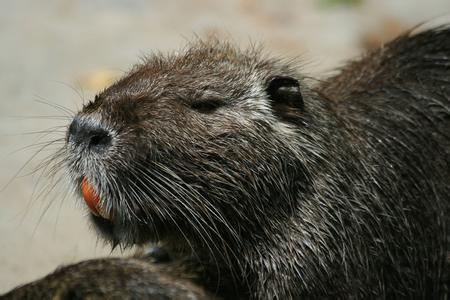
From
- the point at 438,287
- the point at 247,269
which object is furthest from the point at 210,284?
the point at 438,287

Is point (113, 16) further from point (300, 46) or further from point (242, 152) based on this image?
point (242, 152)

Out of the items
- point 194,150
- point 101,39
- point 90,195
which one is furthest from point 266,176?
point 101,39

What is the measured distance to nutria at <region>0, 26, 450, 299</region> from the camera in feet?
12.1

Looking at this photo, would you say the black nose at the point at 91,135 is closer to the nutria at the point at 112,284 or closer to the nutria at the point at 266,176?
the nutria at the point at 266,176

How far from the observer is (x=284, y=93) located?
13.0 feet

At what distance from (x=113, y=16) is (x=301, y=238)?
4.03 m

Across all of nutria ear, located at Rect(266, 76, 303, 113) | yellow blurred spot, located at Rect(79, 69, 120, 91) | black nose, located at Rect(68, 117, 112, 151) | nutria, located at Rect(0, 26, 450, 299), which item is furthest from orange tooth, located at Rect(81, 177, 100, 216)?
yellow blurred spot, located at Rect(79, 69, 120, 91)

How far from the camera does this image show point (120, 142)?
11.8 ft

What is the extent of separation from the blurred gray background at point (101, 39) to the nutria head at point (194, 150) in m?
1.84

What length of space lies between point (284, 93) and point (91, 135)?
31.0 inches

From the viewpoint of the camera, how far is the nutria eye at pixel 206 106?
12.6ft

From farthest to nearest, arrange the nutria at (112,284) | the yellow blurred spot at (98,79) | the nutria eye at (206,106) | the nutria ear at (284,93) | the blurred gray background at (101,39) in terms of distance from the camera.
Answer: the yellow blurred spot at (98,79)
the blurred gray background at (101,39)
the nutria ear at (284,93)
the nutria eye at (206,106)
the nutria at (112,284)

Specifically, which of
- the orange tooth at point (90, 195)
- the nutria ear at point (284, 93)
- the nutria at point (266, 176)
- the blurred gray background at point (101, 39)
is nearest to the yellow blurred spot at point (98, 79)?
the blurred gray background at point (101, 39)

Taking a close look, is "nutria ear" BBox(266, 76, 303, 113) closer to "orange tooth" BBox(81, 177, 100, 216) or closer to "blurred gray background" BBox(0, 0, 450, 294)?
"orange tooth" BBox(81, 177, 100, 216)
